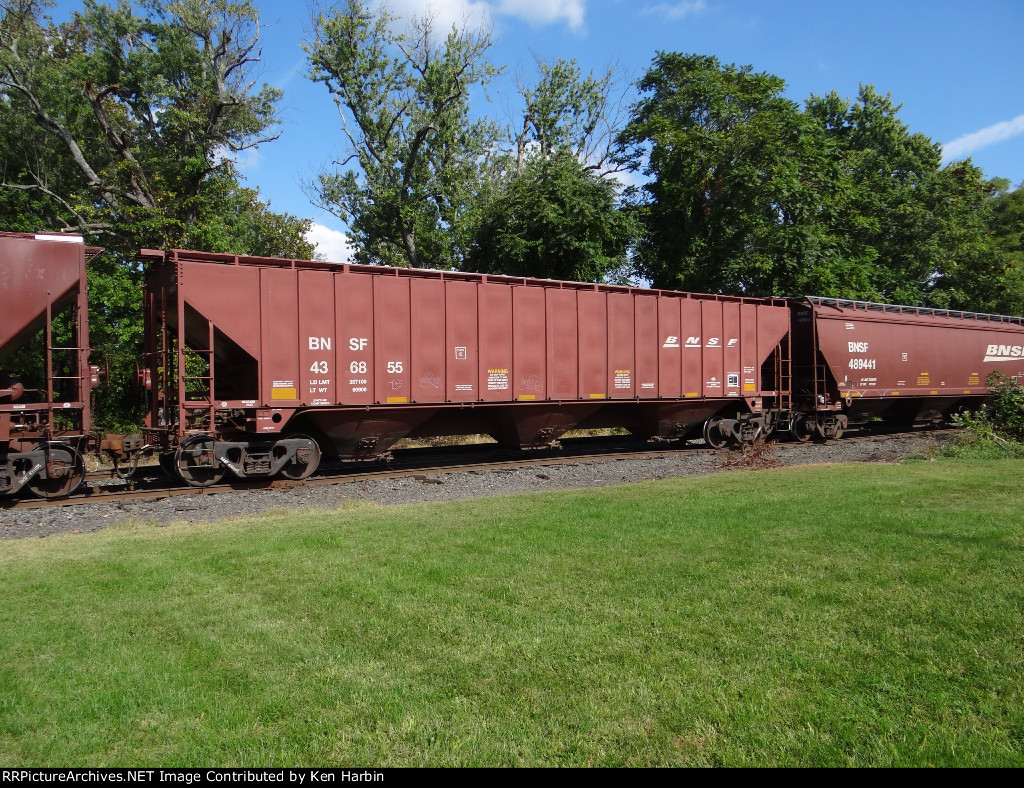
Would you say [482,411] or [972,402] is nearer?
[482,411]

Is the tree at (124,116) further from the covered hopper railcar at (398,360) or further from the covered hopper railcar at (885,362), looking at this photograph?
the covered hopper railcar at (885,362)

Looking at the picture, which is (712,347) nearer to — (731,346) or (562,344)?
(731,346)

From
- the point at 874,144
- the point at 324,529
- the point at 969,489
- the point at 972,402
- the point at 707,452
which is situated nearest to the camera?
the point at 324,529

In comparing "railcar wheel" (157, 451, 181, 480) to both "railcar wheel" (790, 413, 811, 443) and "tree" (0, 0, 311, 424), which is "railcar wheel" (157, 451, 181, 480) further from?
"railcar wheel" (790, 413, 811, 443)

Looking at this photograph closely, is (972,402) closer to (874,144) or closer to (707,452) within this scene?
(707,452)

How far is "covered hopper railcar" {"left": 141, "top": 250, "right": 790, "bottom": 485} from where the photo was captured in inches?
474

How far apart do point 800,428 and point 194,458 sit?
16512 mm

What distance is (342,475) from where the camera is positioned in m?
13.5

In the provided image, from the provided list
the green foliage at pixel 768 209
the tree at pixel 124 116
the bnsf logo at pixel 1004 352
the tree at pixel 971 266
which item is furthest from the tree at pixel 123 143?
the tree at pixel 971 266

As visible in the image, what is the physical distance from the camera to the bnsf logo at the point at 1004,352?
79.8 feet

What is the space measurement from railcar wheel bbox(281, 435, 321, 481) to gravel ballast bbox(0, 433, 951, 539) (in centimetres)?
77
